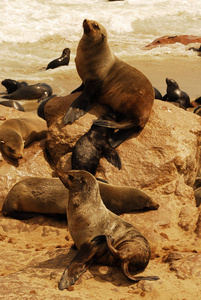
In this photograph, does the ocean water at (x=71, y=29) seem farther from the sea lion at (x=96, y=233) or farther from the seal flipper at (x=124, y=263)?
the seal flipper at (x=124, y=263)

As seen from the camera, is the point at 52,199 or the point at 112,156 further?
the point at 112,156

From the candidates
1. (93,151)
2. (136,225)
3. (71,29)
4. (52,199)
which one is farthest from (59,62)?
(136,225)

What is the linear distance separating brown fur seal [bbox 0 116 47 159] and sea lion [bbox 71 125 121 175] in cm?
92

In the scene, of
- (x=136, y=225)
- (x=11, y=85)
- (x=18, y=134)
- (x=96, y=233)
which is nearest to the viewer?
(x=96, y=233)

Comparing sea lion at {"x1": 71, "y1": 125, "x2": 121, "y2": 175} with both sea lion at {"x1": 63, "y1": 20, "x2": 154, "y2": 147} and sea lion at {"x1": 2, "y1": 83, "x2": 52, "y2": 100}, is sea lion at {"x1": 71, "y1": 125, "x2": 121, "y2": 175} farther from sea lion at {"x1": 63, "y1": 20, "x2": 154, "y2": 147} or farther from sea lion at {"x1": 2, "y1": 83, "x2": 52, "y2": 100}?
sea lion at {"x1": 2, "y1": 83, "x2": 52, "y2": 100}

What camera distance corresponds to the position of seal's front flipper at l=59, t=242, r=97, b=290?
10.8ft

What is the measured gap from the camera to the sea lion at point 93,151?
→ 554 centimetres

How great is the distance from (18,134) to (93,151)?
1325 millimetres

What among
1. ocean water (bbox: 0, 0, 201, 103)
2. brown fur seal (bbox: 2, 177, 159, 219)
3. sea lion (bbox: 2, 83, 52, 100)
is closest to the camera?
brown fur seal (bbox: 2, 177, 159, 219)

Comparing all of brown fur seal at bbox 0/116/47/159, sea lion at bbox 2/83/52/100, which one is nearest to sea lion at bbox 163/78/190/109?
sea lion at bbox 2/83/52/100

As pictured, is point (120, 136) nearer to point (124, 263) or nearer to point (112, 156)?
point (112, 156)

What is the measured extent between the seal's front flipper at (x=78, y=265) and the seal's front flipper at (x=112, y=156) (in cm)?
210

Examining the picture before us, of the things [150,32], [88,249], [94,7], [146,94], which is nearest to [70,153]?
[146,94]

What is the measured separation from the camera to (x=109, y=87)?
6180 mm
